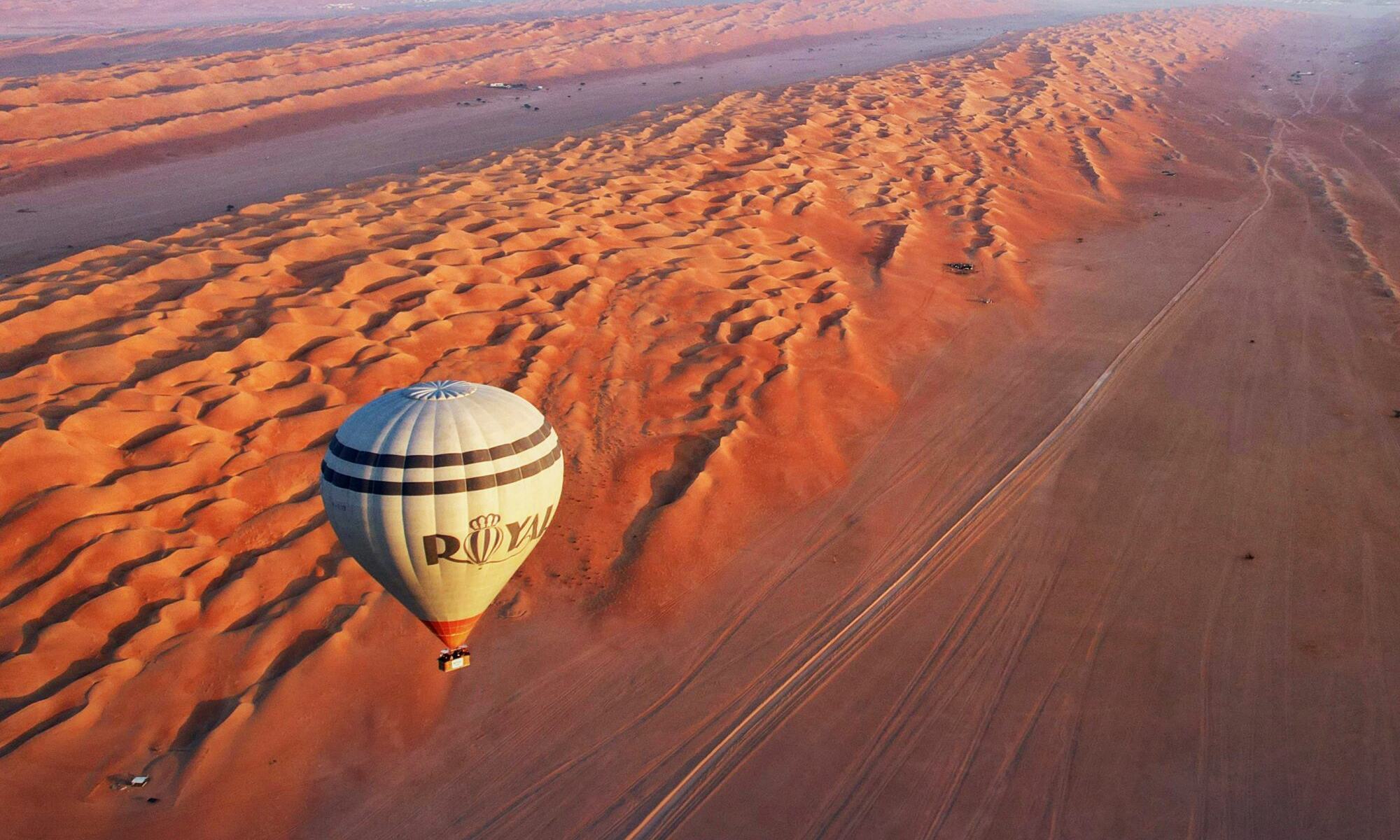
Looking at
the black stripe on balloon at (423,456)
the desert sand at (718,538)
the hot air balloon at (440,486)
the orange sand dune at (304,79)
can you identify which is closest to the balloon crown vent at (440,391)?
the hot air balloon at (440,486)

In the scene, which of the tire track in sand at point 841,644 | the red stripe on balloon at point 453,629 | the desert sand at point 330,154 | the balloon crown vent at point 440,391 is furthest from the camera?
the desert sand at point 330,154

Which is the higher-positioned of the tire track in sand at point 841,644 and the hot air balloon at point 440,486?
the hot air balloon at point 440,486

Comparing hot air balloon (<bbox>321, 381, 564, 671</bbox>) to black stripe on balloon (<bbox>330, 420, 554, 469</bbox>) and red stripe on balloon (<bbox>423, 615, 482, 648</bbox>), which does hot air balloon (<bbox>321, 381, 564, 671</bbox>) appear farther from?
red stripe on balloon (<bbox>423, 615, 482, 648</bbox>)

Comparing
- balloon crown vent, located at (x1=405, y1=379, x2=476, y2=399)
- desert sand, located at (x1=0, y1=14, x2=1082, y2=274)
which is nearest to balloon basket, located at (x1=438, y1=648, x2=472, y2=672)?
balloon crown vent, located at (x1=405, y1=379, x2=476, y2=399)

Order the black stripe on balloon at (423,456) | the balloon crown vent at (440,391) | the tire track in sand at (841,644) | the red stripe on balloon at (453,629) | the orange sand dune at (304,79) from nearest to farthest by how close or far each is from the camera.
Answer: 1. the black stripe on balloon at (423,456)
2. the balloon crown vent at (440,391)
3. the tire track in sand at (841,644)
4. the red stripe on balloon at (453,629)
5. the orange sand dune at (304,79)

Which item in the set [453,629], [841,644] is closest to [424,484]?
[453,629]

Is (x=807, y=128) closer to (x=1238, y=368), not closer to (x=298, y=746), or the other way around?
(x=1238, y=368)

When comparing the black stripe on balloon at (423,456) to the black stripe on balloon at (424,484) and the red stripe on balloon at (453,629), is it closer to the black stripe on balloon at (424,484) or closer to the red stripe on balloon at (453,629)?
the black stripe on balloon at (424,484)

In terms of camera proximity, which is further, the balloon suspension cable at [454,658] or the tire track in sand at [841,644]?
the balloon suspension cable at [454,658]
